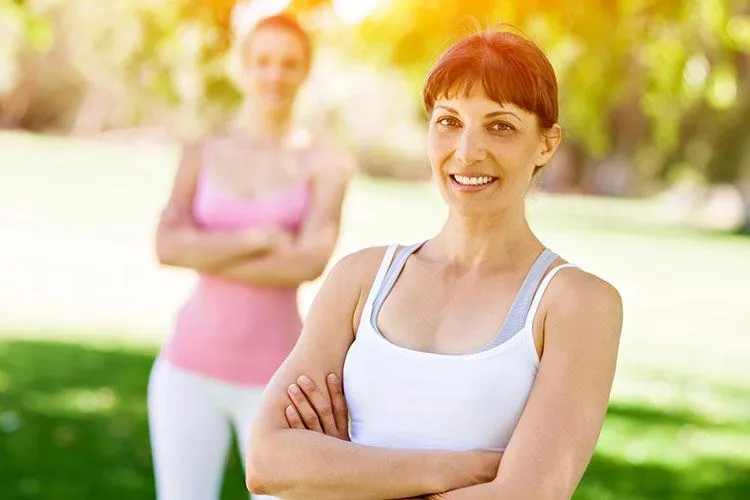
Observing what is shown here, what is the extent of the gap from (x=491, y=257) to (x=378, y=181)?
55.4 m

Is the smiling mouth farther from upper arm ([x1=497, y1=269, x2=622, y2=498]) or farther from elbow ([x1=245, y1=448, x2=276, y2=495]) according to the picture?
elbow ([x1=245, y1=448, x2=276, y2=495])

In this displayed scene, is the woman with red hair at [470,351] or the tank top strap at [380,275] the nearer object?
the woman with red hair at [470,351]

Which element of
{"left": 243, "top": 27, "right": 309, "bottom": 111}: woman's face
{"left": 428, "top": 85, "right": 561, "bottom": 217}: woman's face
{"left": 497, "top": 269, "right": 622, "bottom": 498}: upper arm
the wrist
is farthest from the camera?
{"left": 243, "top": 27, "right": 309, "bottom": 111}: woman's face

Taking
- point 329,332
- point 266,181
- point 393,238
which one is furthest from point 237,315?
point 393,238

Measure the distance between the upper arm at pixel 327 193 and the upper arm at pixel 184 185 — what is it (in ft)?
1.42

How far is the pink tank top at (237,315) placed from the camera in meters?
4.54

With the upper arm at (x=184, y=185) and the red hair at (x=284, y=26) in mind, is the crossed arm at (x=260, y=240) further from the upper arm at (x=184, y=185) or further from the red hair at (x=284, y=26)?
the red hair at (x=284, y=26)

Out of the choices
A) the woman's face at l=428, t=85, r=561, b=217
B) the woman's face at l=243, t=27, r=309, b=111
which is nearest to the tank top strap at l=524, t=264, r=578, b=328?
the woman's face at l=428, t=85, r=561, b=217

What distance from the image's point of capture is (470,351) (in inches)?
105

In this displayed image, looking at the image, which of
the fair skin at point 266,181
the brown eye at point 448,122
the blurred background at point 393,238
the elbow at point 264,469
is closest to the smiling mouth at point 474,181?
the brown eye at point 448,122

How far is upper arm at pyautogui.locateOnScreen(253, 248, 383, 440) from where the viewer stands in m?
2.89

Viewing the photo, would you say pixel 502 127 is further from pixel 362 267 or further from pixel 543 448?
pixel 543 448

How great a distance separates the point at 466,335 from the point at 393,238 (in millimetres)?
26643

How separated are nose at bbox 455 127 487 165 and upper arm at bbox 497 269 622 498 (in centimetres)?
31
